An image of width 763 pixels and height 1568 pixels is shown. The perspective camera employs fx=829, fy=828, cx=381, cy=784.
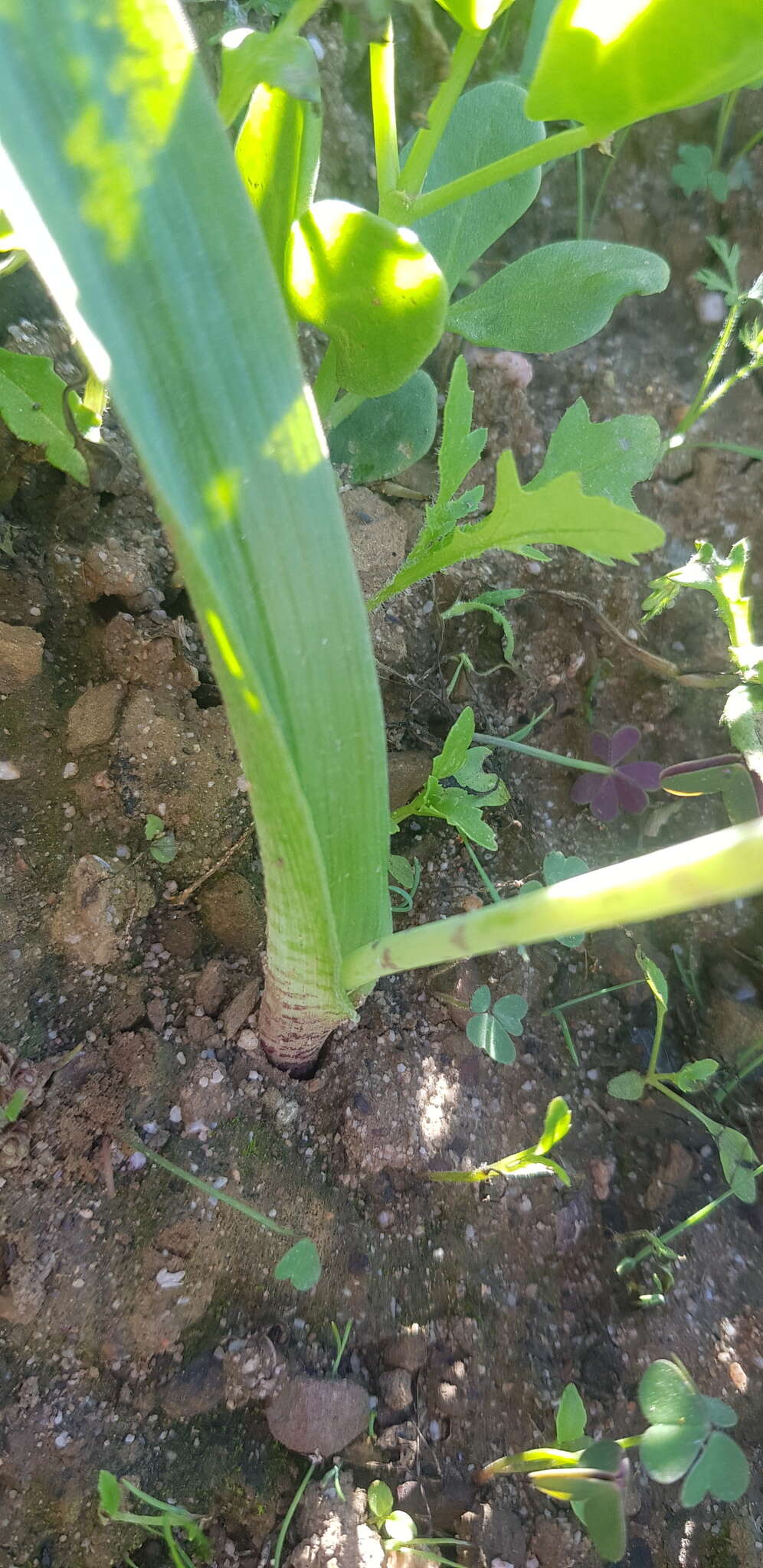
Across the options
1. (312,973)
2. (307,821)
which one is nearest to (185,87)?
(307,821)

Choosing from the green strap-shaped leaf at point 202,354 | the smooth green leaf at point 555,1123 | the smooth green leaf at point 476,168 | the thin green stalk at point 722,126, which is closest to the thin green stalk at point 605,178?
the thin green stalk at point 722,126

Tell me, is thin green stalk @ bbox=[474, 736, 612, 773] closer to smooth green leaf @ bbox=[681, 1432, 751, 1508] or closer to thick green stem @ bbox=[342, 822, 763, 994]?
thick green stem @ bbox=[342, 822, 763, 994]

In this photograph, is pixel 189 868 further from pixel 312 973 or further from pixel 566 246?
pixel 566 246

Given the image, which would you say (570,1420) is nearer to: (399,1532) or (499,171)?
(399,1532)

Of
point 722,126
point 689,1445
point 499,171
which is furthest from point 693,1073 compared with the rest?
point 722,126

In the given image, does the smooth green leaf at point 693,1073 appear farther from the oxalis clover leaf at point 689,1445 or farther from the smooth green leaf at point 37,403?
the smooth green leaf at point 37,403

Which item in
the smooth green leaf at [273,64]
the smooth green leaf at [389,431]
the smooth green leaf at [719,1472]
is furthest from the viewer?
the smooth green leaf at [389,431]
